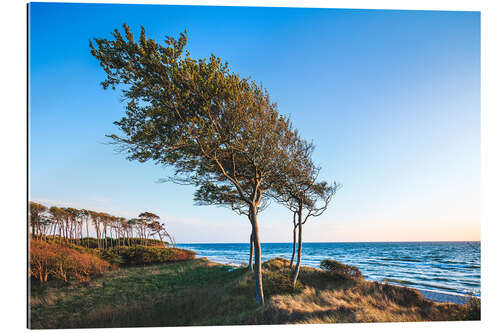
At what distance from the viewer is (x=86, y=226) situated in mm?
11094

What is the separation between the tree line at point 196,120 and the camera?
4.42 metres

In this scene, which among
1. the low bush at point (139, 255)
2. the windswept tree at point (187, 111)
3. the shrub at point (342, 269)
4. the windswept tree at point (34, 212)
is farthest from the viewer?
the low bush at point (139, 255)

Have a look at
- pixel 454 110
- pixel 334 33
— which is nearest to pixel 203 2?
pixel 334 33

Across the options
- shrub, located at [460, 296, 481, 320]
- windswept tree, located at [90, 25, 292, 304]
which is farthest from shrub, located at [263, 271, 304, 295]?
shrub, located at [460, 296, 481, 320]

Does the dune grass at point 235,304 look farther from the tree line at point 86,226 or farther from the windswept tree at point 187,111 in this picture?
the tree line at point 86,226

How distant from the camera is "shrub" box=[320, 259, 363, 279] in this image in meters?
7.40

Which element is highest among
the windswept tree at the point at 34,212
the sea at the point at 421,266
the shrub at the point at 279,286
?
the windswept tree at the point at 34,212

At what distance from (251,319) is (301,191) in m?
3.45

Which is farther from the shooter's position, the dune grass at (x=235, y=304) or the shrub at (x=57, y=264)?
the shrub at (x=57, y=264)

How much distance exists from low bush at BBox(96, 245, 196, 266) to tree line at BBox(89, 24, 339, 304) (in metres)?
8.06

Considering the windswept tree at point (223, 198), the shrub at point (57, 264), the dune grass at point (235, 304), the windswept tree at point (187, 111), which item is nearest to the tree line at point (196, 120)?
the windswept tree at point (187, 111)

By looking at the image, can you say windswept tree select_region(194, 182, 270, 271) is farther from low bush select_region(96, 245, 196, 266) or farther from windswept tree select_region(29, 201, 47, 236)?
low bush select_region(96, 245, 196, 266)

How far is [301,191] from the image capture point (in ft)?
22.4

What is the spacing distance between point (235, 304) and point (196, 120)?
162 inches
